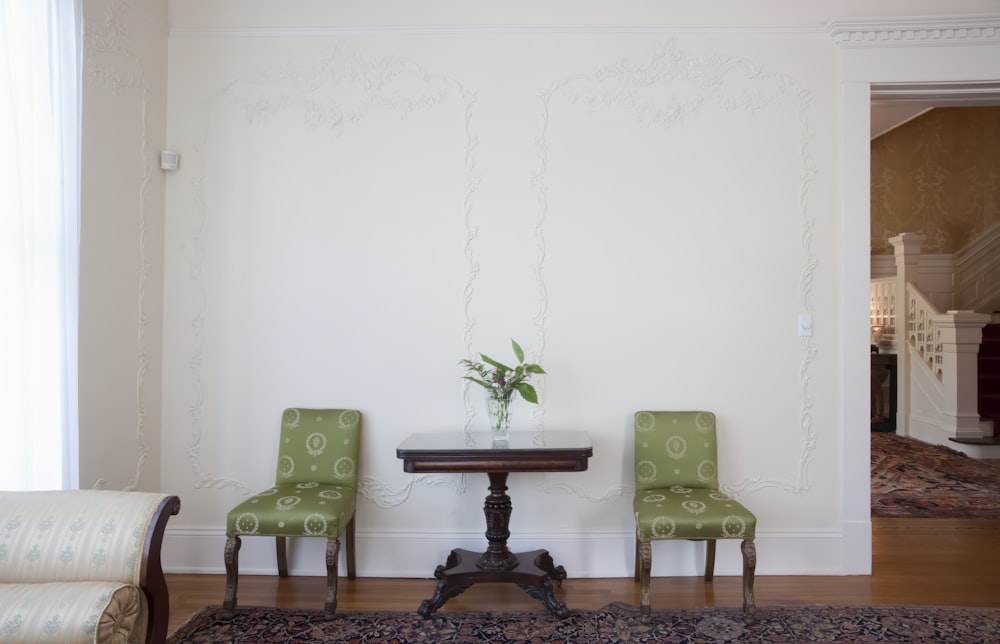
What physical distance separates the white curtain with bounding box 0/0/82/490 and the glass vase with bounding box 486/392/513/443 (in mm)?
1828

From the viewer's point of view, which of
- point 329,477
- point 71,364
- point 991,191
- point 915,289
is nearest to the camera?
point 71,364

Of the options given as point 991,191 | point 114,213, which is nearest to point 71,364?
point 114,213

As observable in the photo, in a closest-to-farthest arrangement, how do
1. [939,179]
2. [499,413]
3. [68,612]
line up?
1. [68,612]
2. [499,413]
3. [939,179]

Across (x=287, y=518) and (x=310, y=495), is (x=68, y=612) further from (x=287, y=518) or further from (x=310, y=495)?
(x=310, y=495)

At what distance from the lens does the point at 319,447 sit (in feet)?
11.9

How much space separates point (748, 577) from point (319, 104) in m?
3.26

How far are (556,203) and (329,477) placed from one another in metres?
1.89

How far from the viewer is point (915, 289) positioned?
25.8 ft

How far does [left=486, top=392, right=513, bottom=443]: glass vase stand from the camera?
338 centimetres

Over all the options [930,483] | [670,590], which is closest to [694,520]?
[670,590]

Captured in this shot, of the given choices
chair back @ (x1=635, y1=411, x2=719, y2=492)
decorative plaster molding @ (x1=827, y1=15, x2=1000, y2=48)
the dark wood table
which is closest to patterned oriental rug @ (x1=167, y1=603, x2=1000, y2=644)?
the dark wood table

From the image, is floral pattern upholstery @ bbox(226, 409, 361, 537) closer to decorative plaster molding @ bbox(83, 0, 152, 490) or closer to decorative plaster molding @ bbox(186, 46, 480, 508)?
decorative plaster molding @ bbox(186, 46, 480, 508)

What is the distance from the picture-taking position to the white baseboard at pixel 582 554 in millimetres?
3715

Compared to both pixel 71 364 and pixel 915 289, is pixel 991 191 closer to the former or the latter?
pixel 915 289
